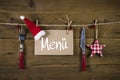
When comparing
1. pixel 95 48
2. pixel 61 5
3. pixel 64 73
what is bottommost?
pixel 64 73

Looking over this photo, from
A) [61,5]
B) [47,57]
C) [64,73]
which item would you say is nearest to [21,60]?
Result: [47,57]

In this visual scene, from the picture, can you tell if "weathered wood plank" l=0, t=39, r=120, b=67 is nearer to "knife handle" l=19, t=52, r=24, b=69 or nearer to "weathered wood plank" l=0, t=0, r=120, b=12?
"knife handle" l=19, t=52, r=24, b=69

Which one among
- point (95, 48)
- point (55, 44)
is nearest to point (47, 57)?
point (55, 44)

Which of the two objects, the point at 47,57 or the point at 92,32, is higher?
the point at 92,32

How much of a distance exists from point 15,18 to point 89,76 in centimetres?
57

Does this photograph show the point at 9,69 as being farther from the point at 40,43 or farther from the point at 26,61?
the point at 40,43

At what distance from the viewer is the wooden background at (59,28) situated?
4.34 feet

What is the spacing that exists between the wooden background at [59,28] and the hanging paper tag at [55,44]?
34 millimetres

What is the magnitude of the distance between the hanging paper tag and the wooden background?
3cm

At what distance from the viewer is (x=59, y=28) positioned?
53.0 inches

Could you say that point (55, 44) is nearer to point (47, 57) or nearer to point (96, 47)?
point (47, 57)

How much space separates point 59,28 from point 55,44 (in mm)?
102

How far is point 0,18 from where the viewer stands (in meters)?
1.32

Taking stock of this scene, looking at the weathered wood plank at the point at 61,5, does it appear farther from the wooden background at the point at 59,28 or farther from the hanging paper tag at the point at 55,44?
the hanging paper tag at the point at 55,44
